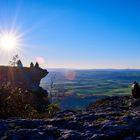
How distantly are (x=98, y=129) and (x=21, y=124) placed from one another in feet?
7.04

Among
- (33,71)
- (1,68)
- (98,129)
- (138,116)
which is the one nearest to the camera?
(98,129)

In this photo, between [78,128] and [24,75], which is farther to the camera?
[24,75]

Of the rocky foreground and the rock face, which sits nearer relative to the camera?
the rocky foreground

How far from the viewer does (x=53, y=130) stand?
7824 mm

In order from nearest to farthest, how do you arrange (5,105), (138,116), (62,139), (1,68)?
(62,139) < (138,116) < (5,105) < (1,68)

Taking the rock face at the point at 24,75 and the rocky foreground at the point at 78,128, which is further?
the rock face at the point at 24,75

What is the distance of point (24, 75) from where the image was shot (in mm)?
69438

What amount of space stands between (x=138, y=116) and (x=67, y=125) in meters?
1.85

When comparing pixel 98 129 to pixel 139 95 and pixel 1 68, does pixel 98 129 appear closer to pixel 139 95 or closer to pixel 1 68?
pixel 139 95

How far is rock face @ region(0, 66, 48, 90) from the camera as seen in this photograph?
6393cm

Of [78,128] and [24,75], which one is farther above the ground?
[24,75]

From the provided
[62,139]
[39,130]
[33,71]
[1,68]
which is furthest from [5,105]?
[33,71]

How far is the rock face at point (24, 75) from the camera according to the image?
63.9 m

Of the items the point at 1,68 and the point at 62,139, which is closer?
the point at 62,139
